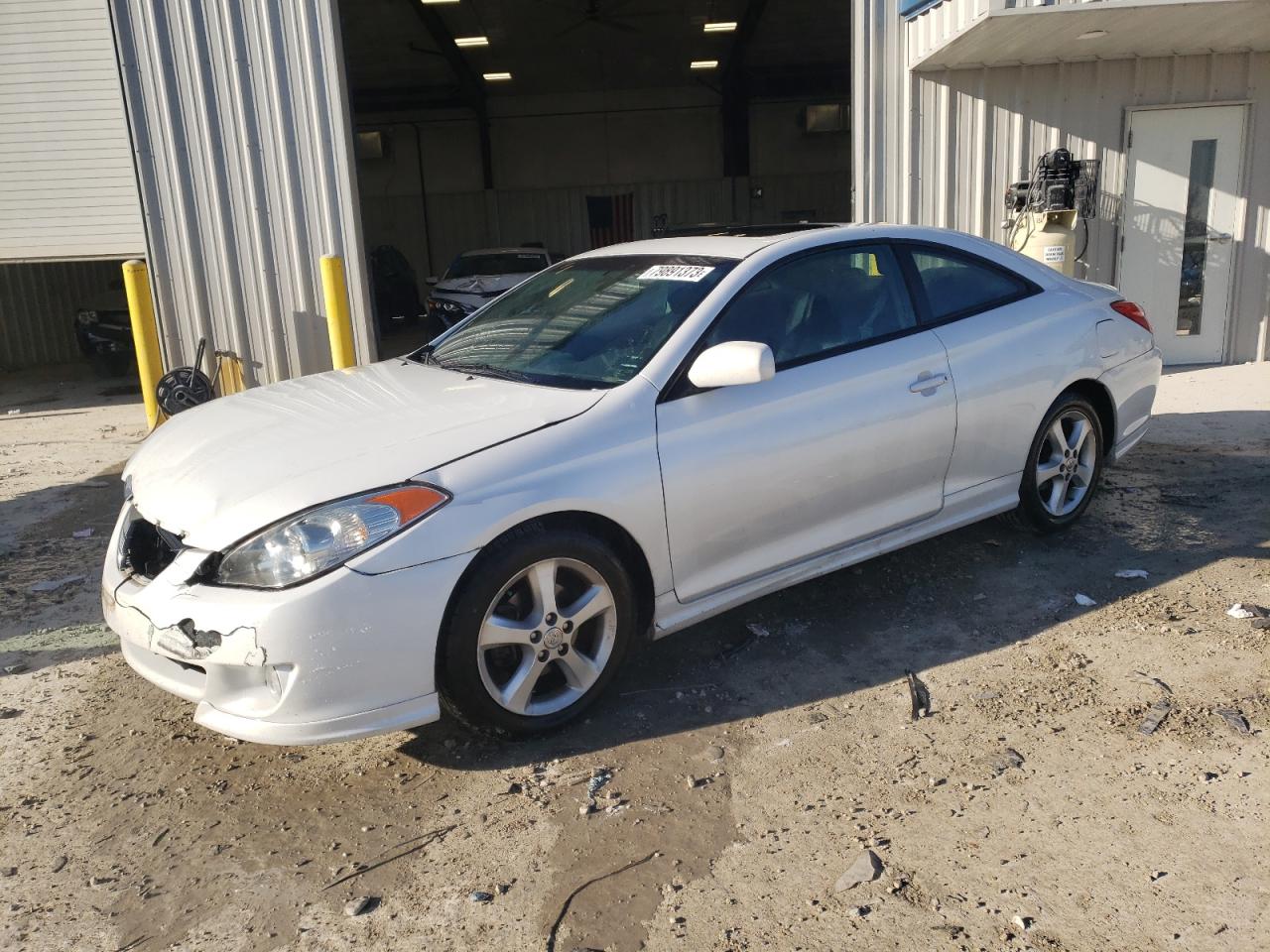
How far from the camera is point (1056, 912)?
261 cm

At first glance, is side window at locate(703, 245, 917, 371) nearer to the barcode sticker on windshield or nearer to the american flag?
the barcode sticker on windshield

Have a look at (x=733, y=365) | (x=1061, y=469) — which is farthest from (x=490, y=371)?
(x=1061, y=469)

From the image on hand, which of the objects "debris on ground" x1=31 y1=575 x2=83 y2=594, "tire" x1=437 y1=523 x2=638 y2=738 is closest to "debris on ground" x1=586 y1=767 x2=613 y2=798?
"tire" x1=437 y1=523 x2=638 y2=738

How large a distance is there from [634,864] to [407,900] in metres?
0.61

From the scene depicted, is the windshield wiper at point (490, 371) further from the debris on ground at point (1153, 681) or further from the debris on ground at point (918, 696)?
the debris on ground at point (1153, 681)

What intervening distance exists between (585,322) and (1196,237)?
25.1 feet

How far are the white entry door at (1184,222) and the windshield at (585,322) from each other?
6868 mm

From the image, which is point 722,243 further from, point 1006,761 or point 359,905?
point 359,905

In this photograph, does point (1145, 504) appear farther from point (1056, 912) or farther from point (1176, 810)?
point (1056, 912)

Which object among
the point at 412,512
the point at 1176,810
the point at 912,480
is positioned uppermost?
the point at 412,512

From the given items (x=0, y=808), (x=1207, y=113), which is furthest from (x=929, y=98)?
(x=0, y=808)

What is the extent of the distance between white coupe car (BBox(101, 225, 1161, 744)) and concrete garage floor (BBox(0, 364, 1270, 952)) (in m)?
0.32

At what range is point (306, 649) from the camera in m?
2.95

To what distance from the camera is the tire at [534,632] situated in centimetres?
317
